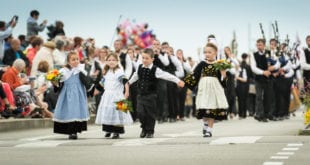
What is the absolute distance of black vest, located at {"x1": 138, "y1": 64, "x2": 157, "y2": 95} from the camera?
1875 centimetres

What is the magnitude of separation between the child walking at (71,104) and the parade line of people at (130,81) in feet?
0.06

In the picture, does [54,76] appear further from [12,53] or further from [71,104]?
[12,53]

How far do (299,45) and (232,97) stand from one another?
4768 mm

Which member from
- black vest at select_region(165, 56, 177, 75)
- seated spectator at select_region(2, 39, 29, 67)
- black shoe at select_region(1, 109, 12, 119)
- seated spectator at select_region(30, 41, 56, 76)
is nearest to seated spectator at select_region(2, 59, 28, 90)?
black shoe at select_region(1, 109, 12, 119)

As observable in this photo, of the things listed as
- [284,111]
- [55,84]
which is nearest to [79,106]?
[55,84]

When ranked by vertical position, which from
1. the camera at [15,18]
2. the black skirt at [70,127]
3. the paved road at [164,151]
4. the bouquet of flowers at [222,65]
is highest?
the camera at [15,18]

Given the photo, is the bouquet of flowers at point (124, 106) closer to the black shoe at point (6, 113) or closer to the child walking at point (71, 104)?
the child walking at point (71, 104)

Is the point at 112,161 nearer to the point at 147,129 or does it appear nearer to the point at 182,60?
the point at 147,129

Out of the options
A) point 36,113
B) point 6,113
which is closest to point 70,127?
point 6,113

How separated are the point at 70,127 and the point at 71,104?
0.42 meters

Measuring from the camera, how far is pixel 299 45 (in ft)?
93.6

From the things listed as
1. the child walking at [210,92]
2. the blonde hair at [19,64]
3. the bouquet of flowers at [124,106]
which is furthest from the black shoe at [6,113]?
the child walking at [210,92]

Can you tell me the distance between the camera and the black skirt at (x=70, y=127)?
18281 mm

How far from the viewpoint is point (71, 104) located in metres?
18.3
